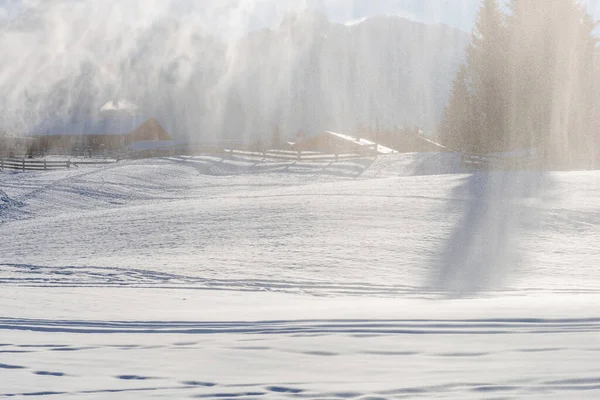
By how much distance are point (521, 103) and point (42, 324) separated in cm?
3137

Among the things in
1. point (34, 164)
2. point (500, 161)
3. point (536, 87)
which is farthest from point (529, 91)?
point (34, 164)

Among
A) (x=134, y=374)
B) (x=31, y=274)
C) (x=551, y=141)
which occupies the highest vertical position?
(x=551, y=141)

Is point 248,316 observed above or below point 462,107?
below

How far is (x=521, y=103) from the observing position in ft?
114

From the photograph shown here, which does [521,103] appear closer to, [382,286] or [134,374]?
[382,286]

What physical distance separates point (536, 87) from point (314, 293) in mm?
26836

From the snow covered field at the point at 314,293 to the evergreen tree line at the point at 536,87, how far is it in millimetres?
8467

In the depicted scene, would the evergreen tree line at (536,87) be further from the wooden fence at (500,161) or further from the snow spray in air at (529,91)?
the wooden fence at (500,161)

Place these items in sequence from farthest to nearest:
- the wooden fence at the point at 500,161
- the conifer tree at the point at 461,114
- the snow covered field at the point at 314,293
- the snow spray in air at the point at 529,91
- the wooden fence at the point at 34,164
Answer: the wooden fence at the point at 34,164 < the conifer tree at the point at 461,114 < the snow spray in air at the point at 529,91 < the wooden fence at the point at 500,161 < the snow covered field at the point at 314,293

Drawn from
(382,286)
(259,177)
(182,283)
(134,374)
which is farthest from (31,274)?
(259,177)

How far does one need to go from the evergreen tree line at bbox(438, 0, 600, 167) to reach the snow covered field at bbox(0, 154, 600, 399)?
8467 millimetres

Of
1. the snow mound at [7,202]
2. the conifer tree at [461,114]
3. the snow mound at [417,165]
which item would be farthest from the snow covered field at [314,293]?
the snow mound at [417,165]

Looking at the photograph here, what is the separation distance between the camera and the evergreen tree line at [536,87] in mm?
34594

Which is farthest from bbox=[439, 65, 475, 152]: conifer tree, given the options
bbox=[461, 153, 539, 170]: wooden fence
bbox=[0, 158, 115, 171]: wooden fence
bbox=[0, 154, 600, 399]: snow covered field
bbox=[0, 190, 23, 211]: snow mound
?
bbox=[0, 158, 115, 171]: wooden fence
